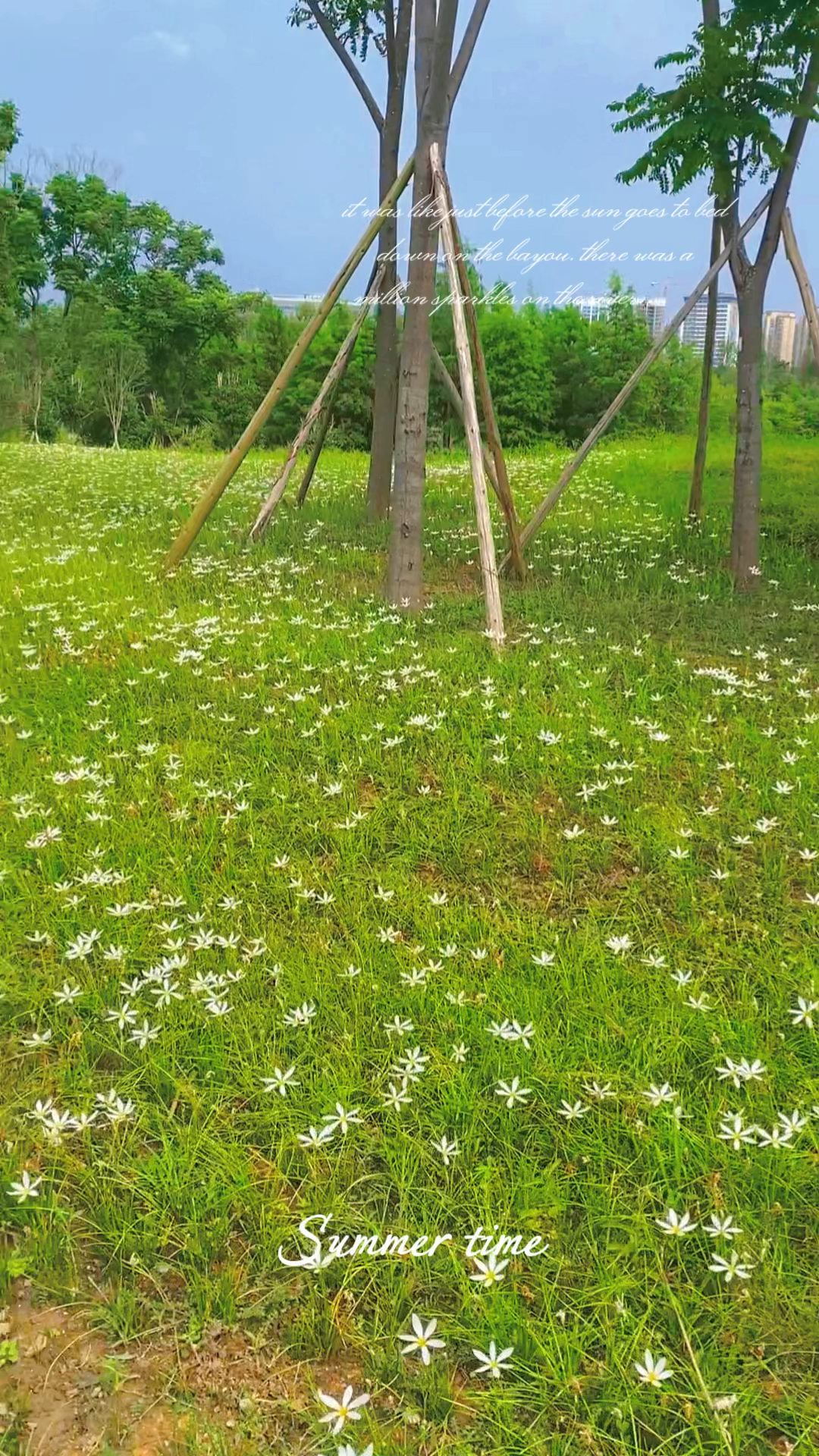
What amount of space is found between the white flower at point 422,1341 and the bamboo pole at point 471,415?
4.13m

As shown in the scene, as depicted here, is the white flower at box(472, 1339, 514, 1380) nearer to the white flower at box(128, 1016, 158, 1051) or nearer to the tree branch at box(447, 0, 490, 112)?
the white flower at box(128, 1016, 158, 1051)

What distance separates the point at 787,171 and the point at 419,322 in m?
3.10

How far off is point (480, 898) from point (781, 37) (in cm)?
621

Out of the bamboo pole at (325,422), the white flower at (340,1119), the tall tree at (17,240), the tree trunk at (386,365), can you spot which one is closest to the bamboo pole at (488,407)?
the bamboo pole at (325,422)

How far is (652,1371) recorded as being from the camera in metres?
1.59

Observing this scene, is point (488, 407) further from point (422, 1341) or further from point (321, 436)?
point (422, 1341)

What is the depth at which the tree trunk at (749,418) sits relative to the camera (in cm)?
679

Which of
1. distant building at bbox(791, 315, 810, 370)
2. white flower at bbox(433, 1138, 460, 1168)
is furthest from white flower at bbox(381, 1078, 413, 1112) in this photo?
distant building at bbox(791, 315, 810, 370)

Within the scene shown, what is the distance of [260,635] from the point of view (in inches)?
217

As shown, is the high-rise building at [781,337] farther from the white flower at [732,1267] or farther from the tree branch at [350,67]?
the white flower at [732,1267]

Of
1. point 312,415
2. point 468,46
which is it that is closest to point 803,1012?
point 312,415

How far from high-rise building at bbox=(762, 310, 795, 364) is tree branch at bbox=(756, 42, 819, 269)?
8.26 feet

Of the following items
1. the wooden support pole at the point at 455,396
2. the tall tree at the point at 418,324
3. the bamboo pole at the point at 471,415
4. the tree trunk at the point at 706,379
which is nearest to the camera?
the bamboo pole at the point at 471,415

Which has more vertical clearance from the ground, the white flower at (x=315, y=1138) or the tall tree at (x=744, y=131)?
the tall tree at (x=744, y=131)
